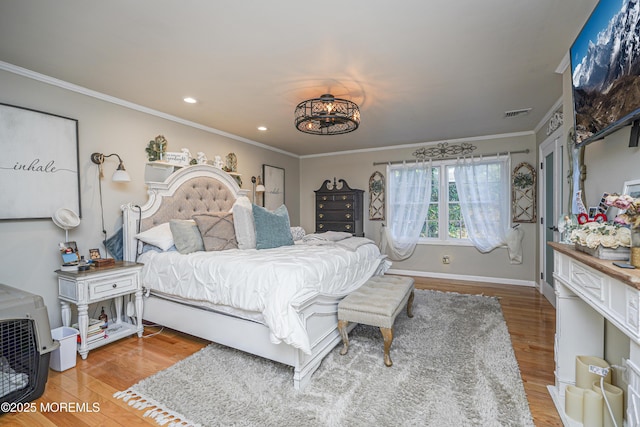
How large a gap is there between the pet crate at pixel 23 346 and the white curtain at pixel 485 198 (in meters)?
5.05

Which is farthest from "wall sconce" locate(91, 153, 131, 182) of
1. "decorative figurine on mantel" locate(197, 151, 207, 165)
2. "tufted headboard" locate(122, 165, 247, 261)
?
"decorative figurine on mantel" locate(197, 151, 207, 165)

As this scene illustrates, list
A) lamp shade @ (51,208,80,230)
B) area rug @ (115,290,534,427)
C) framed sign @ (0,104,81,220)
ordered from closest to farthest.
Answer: area rug @ (115,290,534,427)
framed sign @ (0,104,81,220)
lamp shade @ (51,208,80,230)

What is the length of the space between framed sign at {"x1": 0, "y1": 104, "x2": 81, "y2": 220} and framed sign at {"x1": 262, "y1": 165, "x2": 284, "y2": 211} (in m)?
2.67

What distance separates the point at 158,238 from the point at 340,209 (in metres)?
3.14

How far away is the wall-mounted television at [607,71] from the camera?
4.07 ft

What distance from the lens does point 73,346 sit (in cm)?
214

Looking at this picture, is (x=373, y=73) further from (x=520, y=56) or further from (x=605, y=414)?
(x=605, y=414)

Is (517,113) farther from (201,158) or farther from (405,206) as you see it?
(201,158)

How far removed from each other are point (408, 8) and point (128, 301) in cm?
337

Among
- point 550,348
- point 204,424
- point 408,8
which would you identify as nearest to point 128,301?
point 204,424

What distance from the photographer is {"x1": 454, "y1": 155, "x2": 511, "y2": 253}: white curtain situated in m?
4.48

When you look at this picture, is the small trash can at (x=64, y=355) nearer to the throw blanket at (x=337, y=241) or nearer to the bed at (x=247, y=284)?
the bed at (x=247, y=284)

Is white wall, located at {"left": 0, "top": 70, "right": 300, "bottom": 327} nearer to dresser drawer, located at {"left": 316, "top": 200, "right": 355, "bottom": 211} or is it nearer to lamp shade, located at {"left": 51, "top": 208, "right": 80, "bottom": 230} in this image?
lamp shade, located at {"left": 51, "top": 208, "right": 80, "bottom": 230}

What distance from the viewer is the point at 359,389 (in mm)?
1873
